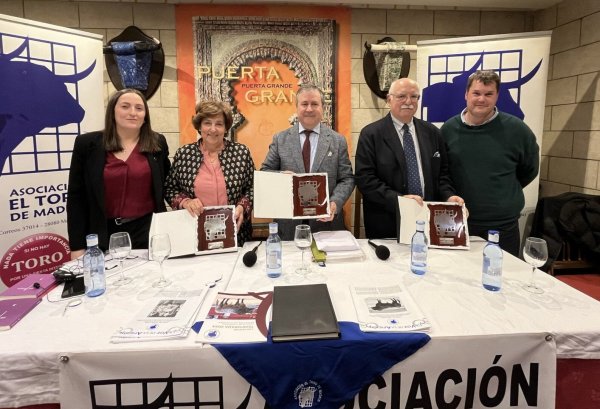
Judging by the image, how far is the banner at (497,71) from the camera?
349 cm

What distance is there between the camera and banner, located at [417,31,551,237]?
11.4ft

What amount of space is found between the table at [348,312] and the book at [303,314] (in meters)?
0.07

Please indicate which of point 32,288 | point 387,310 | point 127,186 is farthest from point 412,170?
point 32,288

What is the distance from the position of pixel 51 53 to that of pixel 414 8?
359 centimetres

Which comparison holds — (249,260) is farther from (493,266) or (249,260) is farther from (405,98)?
(405,98)

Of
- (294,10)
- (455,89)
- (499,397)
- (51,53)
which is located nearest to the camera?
(499,397)

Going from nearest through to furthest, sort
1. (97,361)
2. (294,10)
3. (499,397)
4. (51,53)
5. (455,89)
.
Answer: (97,361), (499,397), (51,53), (455,89), (294,10)

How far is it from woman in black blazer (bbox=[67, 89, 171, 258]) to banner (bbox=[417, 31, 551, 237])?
2.68 metres

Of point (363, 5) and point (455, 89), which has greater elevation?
point (363, 5)

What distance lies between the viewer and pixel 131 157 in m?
2.21

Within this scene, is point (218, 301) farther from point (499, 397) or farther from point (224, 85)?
point (224, 85)

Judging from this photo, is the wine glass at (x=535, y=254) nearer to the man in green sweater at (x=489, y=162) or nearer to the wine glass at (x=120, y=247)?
the man in green sweater at (x=489, y=162)

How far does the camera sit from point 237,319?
1.28 metres

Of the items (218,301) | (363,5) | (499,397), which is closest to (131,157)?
(218,301)
